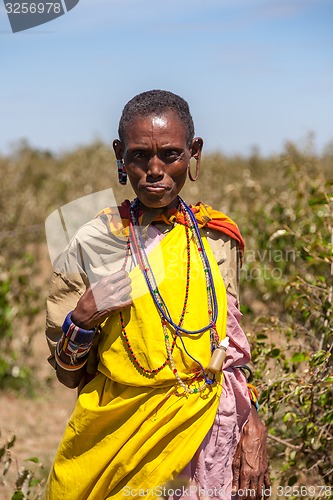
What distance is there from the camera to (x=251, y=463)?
2.02 m

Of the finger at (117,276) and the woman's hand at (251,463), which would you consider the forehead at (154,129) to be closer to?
the finger at (117,276)

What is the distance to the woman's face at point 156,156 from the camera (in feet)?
6.33

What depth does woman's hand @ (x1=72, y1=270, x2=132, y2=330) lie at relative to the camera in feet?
6.13

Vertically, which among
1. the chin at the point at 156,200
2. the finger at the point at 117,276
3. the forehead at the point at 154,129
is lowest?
the finger at the point at 117,276

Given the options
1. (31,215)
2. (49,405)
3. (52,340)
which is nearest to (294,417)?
(52,340)

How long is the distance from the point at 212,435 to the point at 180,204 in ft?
2.13

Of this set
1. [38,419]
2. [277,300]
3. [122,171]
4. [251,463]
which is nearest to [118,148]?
[122,171]

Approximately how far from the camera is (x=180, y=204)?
6.88 feet

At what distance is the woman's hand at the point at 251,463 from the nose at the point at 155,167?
73 centimetres

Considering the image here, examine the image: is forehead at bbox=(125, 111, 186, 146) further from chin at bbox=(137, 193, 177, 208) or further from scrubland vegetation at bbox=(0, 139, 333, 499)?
scrubland vegetation at bbox=(0, 139, 333, 499)

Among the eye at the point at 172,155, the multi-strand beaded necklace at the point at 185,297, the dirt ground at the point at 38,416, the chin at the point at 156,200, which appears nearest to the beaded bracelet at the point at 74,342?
the multi-strand beaded necklace at the point at 185,297

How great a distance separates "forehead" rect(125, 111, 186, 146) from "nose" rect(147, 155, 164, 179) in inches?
1.9

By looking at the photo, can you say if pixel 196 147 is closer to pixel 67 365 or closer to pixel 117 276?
pixel 117 276

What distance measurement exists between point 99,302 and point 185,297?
0.23 metres
